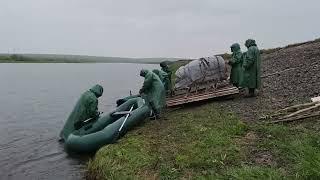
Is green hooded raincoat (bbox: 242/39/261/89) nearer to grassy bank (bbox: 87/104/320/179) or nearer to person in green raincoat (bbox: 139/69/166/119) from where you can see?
person in green raincoat (bbox: 139/69/166/119)

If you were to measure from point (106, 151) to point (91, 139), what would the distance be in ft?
5.87

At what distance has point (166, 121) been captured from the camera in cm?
1630

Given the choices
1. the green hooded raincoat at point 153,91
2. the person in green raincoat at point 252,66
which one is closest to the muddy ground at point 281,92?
the person in green raincoat at point 252,66

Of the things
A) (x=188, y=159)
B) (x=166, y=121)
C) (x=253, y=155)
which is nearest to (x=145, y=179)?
(x=188, y=159)

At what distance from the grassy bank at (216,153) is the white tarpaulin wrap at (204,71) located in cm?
704

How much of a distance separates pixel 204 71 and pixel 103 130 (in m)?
8.17

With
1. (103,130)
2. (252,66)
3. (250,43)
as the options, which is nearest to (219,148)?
(103,130)

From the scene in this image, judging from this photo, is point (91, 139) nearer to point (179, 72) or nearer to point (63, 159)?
point (63, 159)

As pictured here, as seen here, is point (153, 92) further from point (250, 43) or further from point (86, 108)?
point (250, 43)

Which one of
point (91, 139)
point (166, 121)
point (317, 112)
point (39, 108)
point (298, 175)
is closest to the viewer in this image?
point (298, 175)

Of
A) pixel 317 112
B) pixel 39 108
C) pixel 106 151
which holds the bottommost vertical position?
pixel 39 108

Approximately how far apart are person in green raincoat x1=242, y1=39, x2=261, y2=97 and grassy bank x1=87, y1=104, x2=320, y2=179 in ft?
13.7

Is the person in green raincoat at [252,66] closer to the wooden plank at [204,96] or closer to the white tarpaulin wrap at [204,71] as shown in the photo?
the wooden plank at [204,96]

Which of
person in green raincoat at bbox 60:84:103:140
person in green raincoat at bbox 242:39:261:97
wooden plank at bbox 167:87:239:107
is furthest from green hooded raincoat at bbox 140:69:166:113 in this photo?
person in green raincoat at bbox 242:39:261:97
